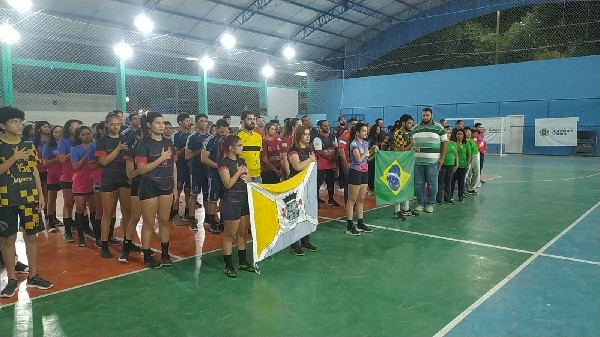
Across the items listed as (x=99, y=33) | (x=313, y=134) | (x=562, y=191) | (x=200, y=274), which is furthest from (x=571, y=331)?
(x=99, y=33)

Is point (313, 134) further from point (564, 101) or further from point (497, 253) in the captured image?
point (564, 101)

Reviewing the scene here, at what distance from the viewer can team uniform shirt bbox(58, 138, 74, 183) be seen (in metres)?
5.69

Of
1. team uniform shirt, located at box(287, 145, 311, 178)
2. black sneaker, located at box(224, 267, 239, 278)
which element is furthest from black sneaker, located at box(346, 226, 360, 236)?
black sneaker, located at box(224, 267, 239, 278)

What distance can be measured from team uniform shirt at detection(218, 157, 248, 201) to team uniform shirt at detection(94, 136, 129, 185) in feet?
4.89

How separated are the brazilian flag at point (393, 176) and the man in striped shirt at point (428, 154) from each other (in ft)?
0.92

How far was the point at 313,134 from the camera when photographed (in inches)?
316

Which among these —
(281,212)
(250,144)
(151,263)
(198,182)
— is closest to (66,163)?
(198,182)

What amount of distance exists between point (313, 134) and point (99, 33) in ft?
40.6

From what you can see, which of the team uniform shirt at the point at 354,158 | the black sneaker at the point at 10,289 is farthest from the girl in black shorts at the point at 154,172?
the team uniform shirt at the point at 354,158

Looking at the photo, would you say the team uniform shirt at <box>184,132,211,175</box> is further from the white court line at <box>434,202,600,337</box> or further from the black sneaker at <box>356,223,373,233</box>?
the white court line at <box>434,202,600,337</box>

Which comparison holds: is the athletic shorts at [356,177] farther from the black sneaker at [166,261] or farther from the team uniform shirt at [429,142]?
the black sneaker at [166,261]

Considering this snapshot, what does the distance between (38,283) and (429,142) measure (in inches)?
239

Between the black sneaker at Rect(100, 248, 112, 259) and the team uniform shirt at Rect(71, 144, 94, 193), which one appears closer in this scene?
the black sneaker at Rect(100, 248, 112, 259)

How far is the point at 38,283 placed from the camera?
4105 millimetres
